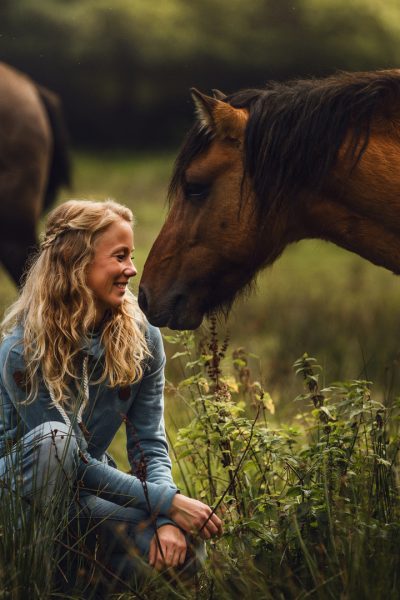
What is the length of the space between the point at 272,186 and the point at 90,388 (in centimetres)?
91

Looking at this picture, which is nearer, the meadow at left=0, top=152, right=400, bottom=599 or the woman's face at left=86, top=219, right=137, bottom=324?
the meadow at left=0, top=152, right=400, bottom=599

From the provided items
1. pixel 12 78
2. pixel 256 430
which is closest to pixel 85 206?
pixel 256 430

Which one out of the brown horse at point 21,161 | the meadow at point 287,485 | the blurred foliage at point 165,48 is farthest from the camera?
the blurred foliage at point 165,48

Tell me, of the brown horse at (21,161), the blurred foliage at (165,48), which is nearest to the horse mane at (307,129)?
the brown horse at (21,161)

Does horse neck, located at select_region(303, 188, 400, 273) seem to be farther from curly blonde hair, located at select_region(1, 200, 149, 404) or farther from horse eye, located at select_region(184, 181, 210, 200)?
curly blonde hair, located at select_region(1, 200, 149, 404)

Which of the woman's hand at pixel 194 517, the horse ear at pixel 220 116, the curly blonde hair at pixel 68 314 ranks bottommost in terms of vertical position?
the woman's hand at pixel 194 517

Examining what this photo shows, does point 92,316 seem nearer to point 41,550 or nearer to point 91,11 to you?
point 41,550

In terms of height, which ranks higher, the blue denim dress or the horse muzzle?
the horse muzzle

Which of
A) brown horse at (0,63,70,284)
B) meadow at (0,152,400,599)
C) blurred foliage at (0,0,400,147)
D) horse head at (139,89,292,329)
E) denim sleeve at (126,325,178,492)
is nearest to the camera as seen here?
meadow at (0,152,400,599)

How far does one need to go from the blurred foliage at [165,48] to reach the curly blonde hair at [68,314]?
6.03m

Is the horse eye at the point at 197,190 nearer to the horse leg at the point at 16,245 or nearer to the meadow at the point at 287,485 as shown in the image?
the meadow at the point at 287,485

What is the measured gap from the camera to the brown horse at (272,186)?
9.64 feet

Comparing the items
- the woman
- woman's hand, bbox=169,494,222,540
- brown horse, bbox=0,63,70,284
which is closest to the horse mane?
the woman

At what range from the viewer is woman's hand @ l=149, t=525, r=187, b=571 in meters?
2.40
